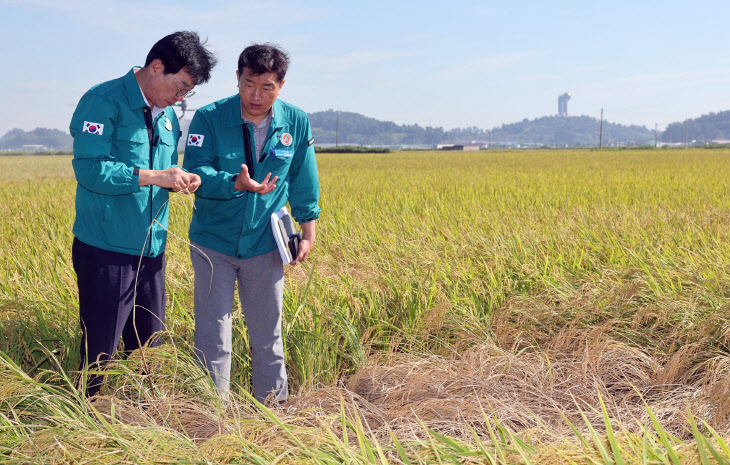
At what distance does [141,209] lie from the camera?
196 centimetres

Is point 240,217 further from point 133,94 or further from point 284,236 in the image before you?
point 133,94

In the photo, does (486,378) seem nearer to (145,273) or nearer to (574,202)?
(145,273)

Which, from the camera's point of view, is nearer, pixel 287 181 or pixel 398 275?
pixel 287 181

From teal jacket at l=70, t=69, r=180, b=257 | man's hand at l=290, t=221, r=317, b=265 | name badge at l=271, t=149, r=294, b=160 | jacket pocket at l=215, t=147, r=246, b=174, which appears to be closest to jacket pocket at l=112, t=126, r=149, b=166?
teal jacket at l=70, t=69, r=180, b=257

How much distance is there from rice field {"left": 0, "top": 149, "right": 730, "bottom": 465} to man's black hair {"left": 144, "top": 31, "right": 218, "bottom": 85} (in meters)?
0.49

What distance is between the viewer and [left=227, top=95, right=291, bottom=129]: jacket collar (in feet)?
6.74

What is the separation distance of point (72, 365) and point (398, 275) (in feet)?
5.74

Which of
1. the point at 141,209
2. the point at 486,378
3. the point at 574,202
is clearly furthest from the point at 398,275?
the point at 574,202

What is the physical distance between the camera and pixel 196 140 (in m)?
2.07

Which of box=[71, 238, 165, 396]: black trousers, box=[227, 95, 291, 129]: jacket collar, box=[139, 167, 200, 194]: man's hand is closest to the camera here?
box=[139, 167, 200, 194]: man's hand

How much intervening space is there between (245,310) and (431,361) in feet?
2.97

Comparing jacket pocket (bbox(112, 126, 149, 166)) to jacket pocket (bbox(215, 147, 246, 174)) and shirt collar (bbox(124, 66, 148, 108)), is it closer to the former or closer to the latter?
shirt collar (bbox(124, 66, 148, 108))

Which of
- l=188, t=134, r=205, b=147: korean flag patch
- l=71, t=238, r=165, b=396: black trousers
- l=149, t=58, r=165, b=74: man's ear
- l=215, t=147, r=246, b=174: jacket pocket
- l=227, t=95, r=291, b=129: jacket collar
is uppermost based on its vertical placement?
l=149, t=58, r=165, b=74: man's ear

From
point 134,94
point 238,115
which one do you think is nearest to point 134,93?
point 134,94
